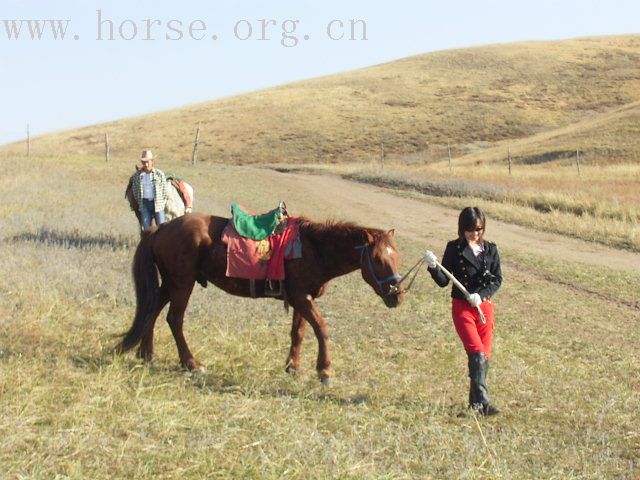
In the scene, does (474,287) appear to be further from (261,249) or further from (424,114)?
(424,114)

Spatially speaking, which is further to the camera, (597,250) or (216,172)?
(216,172)

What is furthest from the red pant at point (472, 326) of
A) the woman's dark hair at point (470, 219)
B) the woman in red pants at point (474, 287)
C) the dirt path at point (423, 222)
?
the dirt path at point (423, 222)

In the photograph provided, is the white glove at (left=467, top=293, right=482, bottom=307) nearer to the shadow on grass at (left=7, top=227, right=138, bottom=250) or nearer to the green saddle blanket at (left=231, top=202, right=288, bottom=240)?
the green saddle blanket at (left=231, top=202, right=288, bottom=240)

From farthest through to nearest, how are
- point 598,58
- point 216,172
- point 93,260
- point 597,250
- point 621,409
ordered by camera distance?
point 598,58
point 216,172
point 597,250
point 93,260
point 621,409

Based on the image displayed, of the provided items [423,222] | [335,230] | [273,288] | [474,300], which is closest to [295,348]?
[273,288]

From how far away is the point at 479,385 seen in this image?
643cm

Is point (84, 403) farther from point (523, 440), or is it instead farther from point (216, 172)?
point (216, 172)

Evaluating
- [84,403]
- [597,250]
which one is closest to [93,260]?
[84,403]

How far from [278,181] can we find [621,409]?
23.4 metres

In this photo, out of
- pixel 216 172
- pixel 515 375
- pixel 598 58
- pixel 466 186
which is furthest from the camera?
pixel 598 58

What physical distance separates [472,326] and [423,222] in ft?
47.0

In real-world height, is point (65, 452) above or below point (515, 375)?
above

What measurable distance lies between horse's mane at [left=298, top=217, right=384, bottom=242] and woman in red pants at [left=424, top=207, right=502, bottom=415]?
2.25ft

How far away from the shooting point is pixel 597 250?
17375 millimetres
